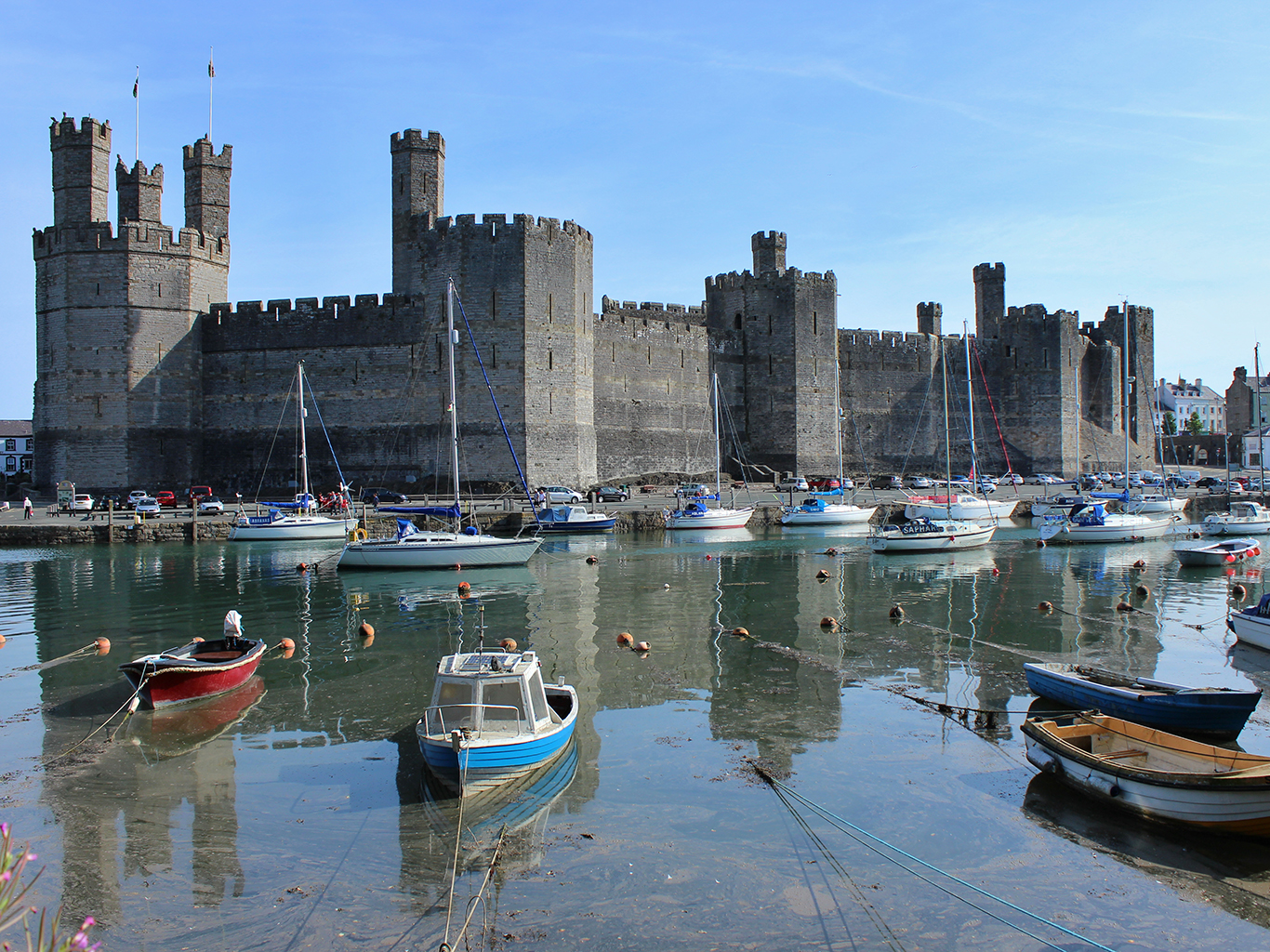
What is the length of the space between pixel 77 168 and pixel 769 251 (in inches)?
1141

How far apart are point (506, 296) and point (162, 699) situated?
25575 mm

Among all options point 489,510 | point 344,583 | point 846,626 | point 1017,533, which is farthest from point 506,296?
point 846,626

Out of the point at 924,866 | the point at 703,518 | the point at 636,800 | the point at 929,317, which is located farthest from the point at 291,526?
the point at 929,317

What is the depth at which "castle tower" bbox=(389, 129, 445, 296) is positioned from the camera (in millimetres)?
36531

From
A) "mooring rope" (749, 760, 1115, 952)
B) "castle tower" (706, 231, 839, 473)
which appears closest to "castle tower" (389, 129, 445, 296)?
"castle tower" (706, 231, 839, 473)

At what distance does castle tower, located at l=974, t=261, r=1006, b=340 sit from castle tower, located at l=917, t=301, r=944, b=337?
250 centimetres

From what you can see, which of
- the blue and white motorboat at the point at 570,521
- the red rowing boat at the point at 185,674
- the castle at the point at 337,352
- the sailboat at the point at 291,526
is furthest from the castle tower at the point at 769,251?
the red rowing boat at the point at 185,674

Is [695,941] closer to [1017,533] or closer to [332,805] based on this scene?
[332,805]

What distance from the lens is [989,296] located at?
54062 mm

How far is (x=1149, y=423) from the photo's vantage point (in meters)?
58.3

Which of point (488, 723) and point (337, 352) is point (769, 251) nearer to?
point (337, 352)

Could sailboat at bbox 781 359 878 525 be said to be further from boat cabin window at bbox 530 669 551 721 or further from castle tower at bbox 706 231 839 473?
boat cabin window at bbox 530 669 551 721

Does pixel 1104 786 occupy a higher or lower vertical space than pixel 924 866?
higher

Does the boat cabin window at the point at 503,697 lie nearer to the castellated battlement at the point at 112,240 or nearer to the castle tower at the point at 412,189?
the castle tower at the point at 412,189
